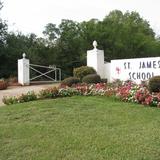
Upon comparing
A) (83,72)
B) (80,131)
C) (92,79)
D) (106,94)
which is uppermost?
(83,72)

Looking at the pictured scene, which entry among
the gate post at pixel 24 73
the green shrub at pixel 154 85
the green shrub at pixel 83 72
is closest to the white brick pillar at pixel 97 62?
the green shrub at pixel 83 72

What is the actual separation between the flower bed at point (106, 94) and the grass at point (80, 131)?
0.53 m

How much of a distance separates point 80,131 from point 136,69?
28.5 feet

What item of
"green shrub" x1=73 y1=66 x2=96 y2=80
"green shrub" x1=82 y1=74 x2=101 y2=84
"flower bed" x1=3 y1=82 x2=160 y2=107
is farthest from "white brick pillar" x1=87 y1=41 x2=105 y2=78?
"flower bed" x1=3 y1=82 x2=160 y2=107

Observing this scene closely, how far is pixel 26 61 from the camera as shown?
2411 centimetres

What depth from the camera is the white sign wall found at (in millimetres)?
16906

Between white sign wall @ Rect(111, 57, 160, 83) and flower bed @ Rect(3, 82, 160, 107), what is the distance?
2.03 m

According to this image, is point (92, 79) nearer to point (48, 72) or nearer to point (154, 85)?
point (154, 85)

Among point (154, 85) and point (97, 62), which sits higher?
point (97, 62)

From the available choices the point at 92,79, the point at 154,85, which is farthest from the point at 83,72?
the point at 154,85

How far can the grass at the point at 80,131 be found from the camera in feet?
25.6

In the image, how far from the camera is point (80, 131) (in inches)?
369

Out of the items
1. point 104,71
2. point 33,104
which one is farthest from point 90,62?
point 33,104

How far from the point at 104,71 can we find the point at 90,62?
858 millimetres
